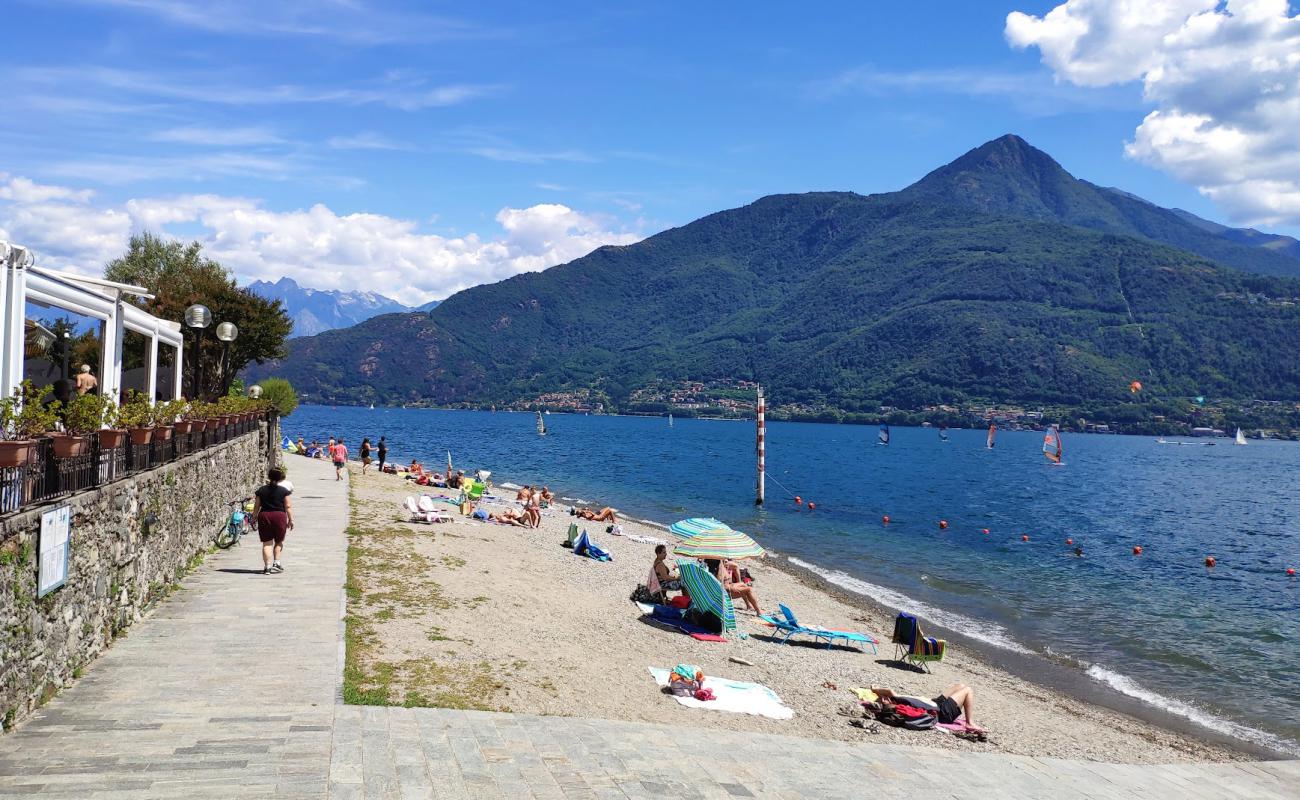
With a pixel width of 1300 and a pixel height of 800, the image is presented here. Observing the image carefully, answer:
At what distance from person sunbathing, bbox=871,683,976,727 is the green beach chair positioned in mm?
3931

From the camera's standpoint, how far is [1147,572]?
30938 millimetres

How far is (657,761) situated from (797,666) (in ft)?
22.5

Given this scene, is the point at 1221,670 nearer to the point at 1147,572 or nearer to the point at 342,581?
the point at 1147,572

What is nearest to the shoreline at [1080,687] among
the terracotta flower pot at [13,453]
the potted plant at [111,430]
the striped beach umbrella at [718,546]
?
the striped beach umbrella at [718,546]

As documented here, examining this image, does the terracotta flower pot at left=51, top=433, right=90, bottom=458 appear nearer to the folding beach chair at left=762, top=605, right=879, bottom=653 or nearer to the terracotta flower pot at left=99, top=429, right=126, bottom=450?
the terracotta flower pot at left=99, top=429, right=126, bottom=450

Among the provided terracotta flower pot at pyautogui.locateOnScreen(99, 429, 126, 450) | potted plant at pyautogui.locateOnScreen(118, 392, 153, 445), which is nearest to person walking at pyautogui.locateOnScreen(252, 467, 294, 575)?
potted plant at pyautogui.locateOnScreen(118, 392, 153, 445)

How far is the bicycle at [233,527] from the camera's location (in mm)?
16328

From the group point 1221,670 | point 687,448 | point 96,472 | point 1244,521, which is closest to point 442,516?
point 96,472

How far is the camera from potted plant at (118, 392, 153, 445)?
10508mm

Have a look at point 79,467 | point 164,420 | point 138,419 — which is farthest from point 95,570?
point 164,420

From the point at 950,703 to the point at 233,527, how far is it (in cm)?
1354

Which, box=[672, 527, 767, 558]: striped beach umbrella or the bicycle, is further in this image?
box=[672, 527, 767, 558]: striped beach umbrella

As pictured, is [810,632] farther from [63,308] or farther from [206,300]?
[206,300]

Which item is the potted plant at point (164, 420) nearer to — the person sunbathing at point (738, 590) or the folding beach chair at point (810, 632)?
the person sunbathing at point (738, 590)
